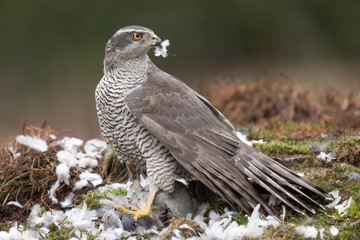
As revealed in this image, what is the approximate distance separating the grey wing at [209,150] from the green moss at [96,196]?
0.89 meters

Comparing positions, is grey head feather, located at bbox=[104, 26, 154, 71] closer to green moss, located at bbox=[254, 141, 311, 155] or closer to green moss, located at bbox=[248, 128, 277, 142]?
green moss, located at bbox=[254, 141, 311, 155]

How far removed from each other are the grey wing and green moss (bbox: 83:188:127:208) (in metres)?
0.89

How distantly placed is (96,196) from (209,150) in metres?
1.14

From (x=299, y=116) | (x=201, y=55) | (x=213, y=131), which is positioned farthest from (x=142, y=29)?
(x=201, y=55)

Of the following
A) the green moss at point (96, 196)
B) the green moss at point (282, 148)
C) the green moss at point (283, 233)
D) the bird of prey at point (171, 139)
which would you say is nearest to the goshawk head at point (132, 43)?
the bird of prey at point (171, 139)

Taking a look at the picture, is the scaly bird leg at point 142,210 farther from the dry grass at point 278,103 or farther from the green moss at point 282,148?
the dry grass at point 278,103

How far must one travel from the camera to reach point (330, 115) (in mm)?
6605

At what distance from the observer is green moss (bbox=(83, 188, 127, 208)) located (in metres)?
4.35

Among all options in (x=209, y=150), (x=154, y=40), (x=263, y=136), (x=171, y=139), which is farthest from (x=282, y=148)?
(x=154, y=40)

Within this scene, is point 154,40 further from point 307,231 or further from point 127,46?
point 307,231

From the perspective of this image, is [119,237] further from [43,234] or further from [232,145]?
[232,145]

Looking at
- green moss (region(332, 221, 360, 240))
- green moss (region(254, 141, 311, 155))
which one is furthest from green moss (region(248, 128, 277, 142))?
green moss (region(332, 221, 360, 240))

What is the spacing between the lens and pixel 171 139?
3.96 m

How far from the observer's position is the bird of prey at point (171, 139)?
12.8ft
